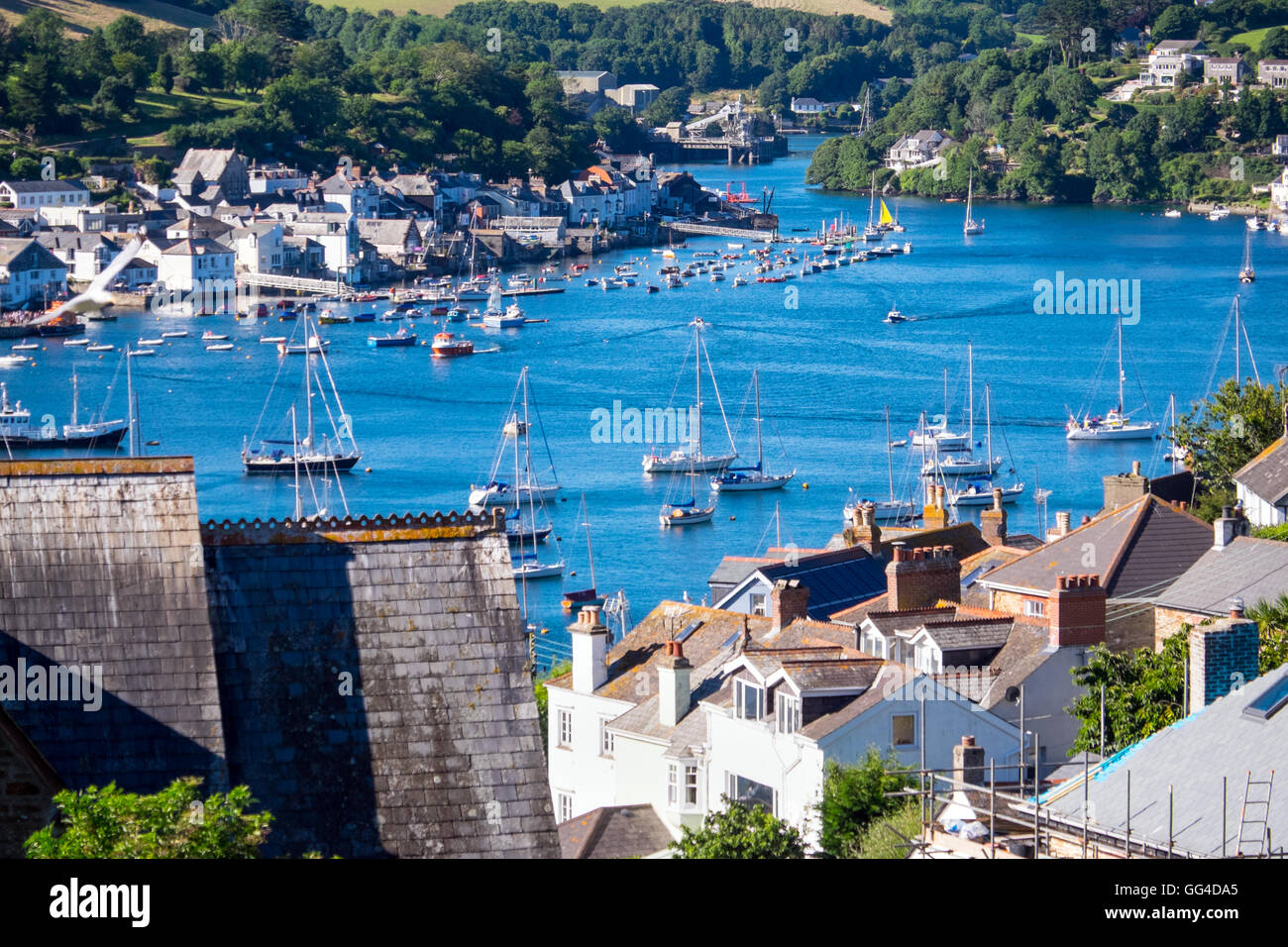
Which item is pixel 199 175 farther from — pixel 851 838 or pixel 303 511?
pixel 851 838

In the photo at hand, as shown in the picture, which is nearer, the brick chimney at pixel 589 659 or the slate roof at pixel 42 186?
the brick chimney at pixel 589 659

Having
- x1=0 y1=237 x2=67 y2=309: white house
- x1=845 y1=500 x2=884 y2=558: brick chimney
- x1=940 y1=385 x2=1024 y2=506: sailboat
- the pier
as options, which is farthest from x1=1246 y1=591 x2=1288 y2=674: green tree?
the pier

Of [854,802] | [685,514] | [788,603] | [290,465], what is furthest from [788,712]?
[290,465]

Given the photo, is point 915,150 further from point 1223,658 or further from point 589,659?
point 1223,658

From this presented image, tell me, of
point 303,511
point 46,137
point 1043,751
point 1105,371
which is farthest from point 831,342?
point 1043,751

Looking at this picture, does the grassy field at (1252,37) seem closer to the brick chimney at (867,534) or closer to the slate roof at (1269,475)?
the slate roof at (1269,475)

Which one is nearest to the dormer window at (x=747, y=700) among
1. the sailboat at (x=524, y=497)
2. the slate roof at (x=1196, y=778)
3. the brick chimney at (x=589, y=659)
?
the brick chimney at (x=589, y=659)
